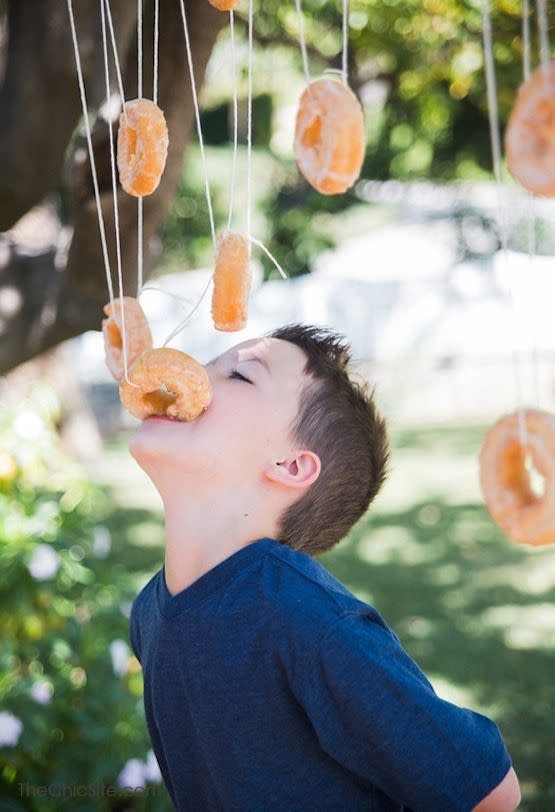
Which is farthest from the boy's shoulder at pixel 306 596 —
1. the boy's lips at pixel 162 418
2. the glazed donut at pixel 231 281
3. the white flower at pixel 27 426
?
the white flower at pixel 27 426

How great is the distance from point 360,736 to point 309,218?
19.1 ft

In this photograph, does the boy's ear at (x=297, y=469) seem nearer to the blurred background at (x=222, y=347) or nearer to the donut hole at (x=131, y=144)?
the blurred background at (x=222, y=347)

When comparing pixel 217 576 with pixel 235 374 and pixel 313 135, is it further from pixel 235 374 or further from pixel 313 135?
pixel 313 135

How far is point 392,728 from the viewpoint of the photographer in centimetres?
127

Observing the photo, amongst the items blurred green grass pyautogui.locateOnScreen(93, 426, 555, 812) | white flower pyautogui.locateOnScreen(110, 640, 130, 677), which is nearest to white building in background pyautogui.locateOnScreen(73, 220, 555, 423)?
blurred green grass pyautogui.locateOnScreen(93, 426, 555, 812)

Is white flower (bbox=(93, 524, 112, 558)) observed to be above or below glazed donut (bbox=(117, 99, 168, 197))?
below

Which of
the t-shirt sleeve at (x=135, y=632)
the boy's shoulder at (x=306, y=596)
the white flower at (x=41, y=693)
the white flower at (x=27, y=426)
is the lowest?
the white flower at (x=41, y=693)

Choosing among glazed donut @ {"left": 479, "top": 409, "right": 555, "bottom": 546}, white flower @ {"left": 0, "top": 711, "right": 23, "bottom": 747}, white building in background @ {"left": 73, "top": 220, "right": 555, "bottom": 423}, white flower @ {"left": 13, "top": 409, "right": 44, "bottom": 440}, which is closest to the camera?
glazed donut @ {"left": 479, "top": 409, "right": 555, "bottom": 546}

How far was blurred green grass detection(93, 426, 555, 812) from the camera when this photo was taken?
3818mm

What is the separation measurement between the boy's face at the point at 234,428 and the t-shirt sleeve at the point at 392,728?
292 mm

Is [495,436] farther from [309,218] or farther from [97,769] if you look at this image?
[309,218]

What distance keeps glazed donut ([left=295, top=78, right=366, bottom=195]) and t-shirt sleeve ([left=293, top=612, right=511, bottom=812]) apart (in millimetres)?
569

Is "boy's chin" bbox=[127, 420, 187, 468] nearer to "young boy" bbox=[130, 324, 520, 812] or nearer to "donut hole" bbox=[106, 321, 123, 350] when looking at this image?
"young boy" bbox=[130, 324, 520, 812]

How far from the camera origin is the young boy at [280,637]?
1.28m
